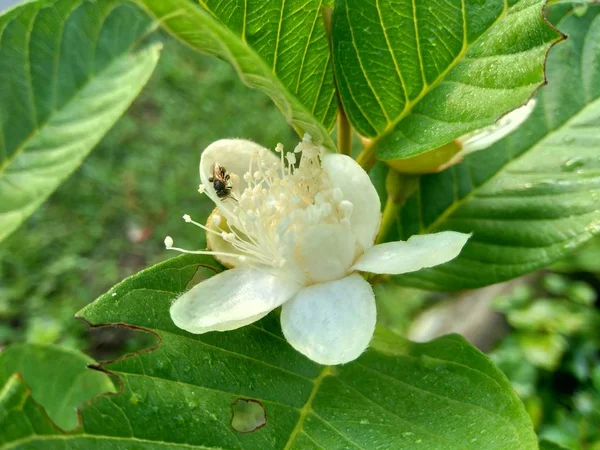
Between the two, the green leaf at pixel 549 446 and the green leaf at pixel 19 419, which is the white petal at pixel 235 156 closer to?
the green leaf at pixel 19 419

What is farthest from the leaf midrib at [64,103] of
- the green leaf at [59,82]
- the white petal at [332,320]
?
the white petal at [332,320]

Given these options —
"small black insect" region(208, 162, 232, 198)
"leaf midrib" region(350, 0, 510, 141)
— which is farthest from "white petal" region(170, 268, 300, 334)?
"leaf midrib" region(350, 0, 510, 141)

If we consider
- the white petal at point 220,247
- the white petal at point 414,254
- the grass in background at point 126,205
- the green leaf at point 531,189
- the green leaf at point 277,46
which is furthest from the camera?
the grass in background at point 126,205

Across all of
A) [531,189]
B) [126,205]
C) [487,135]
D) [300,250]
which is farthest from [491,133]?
[126,205]

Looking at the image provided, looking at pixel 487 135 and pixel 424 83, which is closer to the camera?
pixel 424 83

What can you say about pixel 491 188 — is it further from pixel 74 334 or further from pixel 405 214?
pixel 74 334

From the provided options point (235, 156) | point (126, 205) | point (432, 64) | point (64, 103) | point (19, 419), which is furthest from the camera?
point (126, 205)

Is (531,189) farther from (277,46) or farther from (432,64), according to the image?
(277,46)
